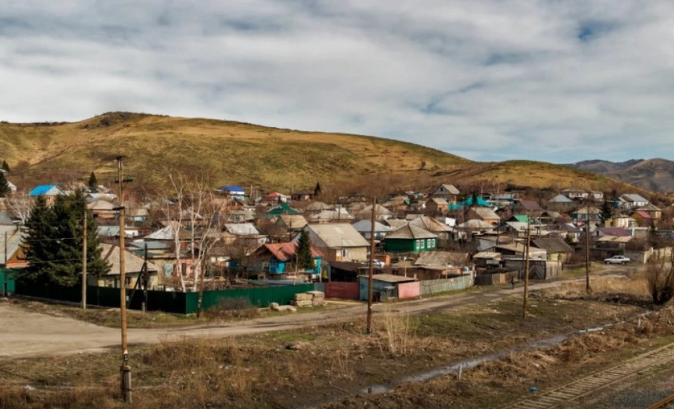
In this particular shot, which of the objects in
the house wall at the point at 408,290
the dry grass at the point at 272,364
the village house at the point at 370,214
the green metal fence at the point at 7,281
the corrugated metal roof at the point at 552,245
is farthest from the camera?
the village house at the point at 370,214

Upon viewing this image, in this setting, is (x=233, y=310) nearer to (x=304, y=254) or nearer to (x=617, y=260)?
(x=304, y=254)

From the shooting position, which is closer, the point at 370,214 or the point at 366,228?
the point at 366,228

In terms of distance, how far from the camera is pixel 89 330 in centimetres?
3000

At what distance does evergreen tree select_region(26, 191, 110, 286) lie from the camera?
129 feet

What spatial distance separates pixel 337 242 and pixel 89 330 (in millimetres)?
36052

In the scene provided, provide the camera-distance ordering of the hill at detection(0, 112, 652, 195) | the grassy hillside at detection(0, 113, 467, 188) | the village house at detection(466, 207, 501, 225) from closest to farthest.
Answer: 1. the village house at detection(466, 207, 501, 225)
2. the hill at detection(0, 112, 652, 195)
3. the grassy hillside at detection(0, 113, 467, 188)

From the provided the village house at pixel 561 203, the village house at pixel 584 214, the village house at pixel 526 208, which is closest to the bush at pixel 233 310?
the village house at pixel 526 208

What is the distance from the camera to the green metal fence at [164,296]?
34750 millimetres

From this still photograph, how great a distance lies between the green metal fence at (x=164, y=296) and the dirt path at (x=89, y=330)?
2997mm

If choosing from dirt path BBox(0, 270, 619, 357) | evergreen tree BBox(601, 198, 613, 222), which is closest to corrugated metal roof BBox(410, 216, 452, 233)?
evergreen tree BBox(601, 198, 613, 222)

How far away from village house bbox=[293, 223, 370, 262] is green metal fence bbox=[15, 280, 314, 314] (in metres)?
20.3

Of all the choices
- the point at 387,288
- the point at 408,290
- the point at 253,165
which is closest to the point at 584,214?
the point at 408,290

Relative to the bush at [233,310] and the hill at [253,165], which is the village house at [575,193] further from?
the bush at [233,310]

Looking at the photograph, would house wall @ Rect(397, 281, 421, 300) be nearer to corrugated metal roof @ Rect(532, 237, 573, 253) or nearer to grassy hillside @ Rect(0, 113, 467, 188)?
corrugated metal roof @ Rect(532, 237, 573, 253)
